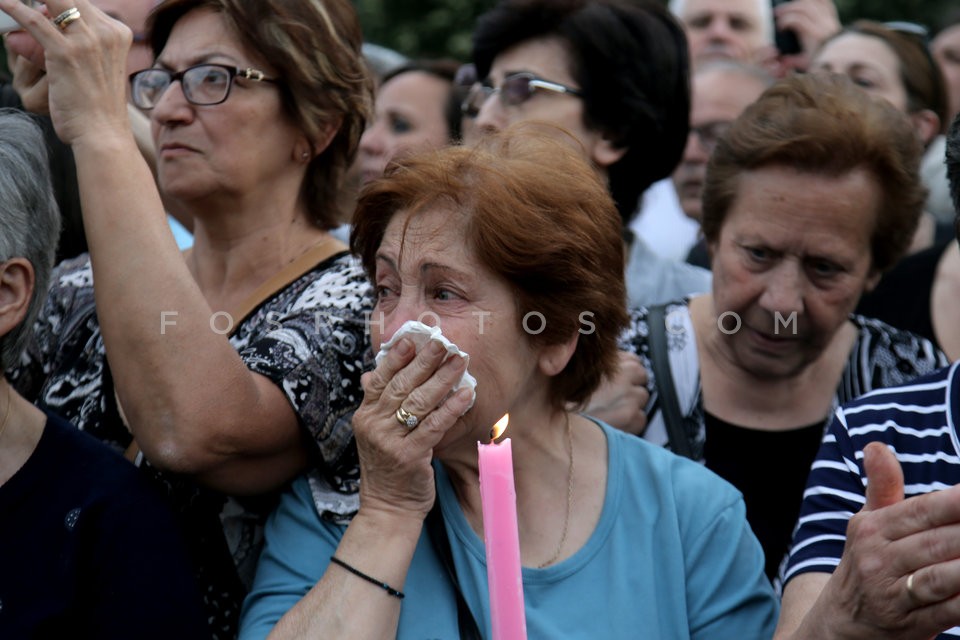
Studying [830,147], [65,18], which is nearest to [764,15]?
[830,147]

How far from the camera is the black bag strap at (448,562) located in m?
2.56

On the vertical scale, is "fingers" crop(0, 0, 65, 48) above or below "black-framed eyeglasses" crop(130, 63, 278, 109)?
above

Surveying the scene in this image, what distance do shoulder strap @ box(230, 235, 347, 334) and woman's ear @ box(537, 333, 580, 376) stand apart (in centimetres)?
67

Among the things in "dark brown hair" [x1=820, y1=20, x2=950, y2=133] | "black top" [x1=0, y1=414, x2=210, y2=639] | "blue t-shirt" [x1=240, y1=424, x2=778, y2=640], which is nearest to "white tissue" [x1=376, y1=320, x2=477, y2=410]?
"blue t-shirt" [x1=240, y1=424, x2=778, y2=640]

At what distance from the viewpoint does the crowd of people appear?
243 cm

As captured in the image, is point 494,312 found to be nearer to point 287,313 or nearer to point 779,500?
point 287,313

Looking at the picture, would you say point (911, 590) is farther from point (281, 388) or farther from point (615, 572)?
point (281, 388)

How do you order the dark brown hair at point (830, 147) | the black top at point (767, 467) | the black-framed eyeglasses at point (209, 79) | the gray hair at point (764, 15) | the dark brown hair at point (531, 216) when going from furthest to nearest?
the gray hair at point (764, 15) < the dark brown hair at point (830, 147) < the black top at point (767, 467) < the black-framed eyeglasses at point (209, 79) < the dark brown hair at point (531, 216)

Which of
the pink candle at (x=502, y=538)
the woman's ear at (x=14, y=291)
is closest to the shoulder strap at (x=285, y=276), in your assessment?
the woman's ear at (x=14, y=291)

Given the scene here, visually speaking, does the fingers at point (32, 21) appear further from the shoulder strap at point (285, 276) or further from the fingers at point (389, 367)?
the fingers at point (389, 367)

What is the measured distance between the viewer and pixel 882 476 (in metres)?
2.02

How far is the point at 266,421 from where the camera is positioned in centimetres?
263

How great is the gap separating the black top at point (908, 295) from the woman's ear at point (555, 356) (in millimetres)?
1755

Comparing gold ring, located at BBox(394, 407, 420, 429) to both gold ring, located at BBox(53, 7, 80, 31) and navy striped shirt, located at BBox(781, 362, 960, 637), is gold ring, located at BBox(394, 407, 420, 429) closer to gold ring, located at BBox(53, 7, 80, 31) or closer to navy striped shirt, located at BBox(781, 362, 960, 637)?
navy striped shirt, located at BBox(781, 362, 960, 637)
